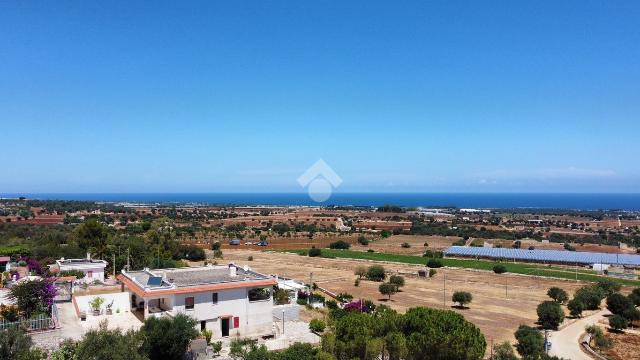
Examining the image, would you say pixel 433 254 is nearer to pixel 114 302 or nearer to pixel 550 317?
pixel 550 317

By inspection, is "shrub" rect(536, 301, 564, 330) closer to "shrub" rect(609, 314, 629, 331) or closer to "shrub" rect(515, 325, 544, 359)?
"shrub" rect(609, 314, 629, 331)

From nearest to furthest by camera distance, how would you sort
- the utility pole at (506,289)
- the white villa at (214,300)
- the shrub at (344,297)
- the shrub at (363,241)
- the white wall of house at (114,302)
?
the white villa at (214,300) → the white wall of house at (114,302) → the shrub at (344,297) → the utility pole at (506,289) → the shrub at (363,241)

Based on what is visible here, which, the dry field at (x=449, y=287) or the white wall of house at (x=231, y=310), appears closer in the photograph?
the white wall of house at (x=231, y=310)

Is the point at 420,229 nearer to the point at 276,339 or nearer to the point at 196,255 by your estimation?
the point at 196,255

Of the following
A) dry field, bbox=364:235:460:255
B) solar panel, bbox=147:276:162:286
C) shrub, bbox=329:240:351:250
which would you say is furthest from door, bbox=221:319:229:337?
shrub, bbox=329:240:351:250

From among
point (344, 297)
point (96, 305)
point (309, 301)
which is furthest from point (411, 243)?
point (96, 305)

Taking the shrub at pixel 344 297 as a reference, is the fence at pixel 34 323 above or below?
above

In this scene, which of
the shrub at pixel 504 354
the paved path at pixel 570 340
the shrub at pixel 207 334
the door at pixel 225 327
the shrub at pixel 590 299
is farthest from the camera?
the shrub at pixel 590 299

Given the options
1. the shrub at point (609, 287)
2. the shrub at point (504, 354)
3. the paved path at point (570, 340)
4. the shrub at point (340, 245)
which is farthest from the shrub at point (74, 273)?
the shrub at point (340, 245)

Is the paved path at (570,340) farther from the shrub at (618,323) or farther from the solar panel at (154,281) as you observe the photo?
the solar panel at (154,281)
